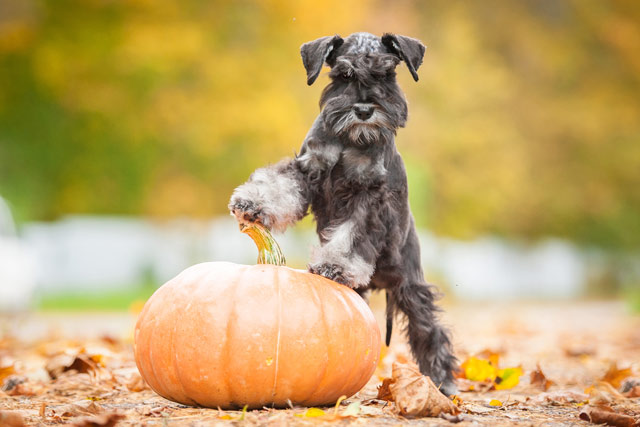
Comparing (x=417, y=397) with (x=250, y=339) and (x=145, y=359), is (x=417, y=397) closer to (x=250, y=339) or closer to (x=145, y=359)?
(x=250, y=339)

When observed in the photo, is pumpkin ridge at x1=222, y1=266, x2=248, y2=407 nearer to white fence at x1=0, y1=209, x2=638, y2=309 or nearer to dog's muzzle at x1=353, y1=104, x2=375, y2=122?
dog's muzzle at x1=353, y1=104, x2=375, y2=122

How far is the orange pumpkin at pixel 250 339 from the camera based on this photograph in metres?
3.82

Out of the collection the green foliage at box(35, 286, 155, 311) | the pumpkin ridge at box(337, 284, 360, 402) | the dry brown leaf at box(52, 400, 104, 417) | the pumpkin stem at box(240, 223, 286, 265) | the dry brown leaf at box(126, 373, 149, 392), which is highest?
the pumpkin stem at box(240, 223, 286, 265)

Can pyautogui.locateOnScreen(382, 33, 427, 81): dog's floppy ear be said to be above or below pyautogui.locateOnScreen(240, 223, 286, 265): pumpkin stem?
above

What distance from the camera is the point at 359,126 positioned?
4180 mm

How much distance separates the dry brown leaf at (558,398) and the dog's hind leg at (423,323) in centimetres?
55

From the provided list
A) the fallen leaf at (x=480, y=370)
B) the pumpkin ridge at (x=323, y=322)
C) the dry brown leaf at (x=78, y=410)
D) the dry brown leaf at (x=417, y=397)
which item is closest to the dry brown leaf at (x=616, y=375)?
the fallen leaf at (x=480, y=370)

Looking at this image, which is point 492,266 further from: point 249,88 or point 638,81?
point 249,88

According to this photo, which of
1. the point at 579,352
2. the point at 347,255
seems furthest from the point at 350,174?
the point at 579,352

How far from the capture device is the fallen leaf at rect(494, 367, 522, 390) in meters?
5.27

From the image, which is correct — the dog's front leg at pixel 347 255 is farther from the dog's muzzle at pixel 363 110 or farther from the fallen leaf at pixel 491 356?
the fallen leaf at pixel 491 356

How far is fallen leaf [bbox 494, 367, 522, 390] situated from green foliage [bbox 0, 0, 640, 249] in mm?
11471

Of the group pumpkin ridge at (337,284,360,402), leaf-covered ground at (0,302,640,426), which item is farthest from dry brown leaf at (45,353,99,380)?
pumpkin ridge at (337,284,360,402)

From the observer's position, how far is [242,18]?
58.0 feet
